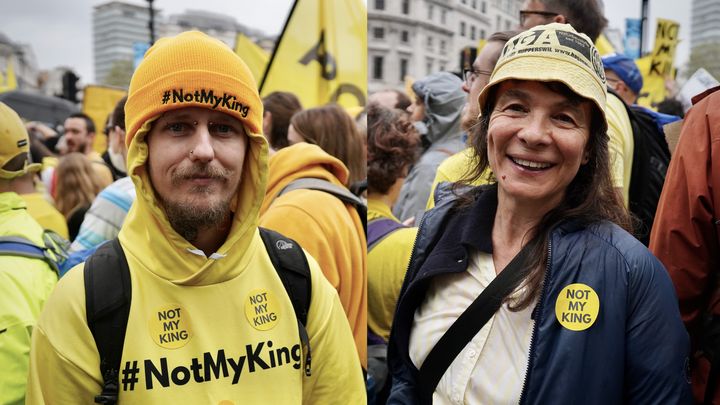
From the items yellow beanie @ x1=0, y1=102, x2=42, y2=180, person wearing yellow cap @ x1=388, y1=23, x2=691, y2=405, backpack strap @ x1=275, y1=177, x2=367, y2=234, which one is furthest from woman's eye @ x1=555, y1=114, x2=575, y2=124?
yellow beanie @ x1=0, y1=102, x2=42, y2=180

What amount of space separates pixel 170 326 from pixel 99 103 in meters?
8.53

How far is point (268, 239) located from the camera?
7.78 feet

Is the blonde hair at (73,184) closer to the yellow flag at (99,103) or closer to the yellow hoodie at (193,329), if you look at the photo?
the yellow flag at (99,103)

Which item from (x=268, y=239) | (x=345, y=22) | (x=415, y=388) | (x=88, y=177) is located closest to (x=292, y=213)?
(x=268, y=239)

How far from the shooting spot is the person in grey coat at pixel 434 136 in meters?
4.38

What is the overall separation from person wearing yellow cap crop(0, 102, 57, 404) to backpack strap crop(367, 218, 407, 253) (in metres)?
1.44

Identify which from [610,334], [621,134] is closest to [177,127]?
[610,334]

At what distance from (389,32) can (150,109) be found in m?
1.29

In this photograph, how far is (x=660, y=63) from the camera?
8945mm

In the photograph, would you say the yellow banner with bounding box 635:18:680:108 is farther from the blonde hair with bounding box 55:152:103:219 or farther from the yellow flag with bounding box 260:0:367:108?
the blonde hair with bounding box 55:152:103:219

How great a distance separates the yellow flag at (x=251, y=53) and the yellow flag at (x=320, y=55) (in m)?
1.65

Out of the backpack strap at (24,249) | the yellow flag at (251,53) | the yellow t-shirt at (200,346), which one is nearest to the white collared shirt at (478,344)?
the yellow t-shirt at (200,346)

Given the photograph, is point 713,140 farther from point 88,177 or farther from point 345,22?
point 88,177

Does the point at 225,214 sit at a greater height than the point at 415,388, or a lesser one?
greater
